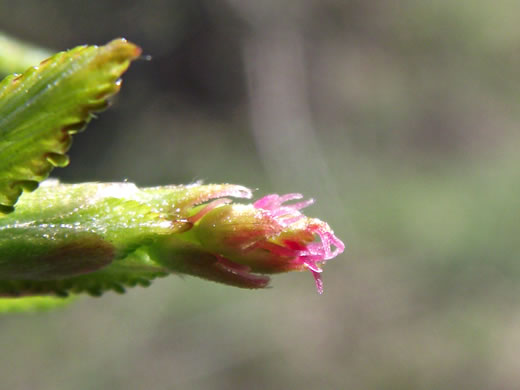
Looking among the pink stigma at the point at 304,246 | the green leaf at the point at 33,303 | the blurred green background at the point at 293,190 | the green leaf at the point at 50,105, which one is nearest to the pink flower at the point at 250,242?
the pink stigma at the point at 304,246

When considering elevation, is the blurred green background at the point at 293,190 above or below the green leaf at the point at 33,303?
above

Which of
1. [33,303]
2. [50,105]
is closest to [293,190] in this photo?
[33,303]

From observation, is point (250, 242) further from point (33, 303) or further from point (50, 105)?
point (33, 303)

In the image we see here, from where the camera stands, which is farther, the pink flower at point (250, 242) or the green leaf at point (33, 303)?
the green leaf at point (33, 303)

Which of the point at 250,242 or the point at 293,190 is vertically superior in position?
the point at 293,190

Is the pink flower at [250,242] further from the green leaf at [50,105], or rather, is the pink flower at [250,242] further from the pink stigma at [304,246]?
the green leaf at [50,105]

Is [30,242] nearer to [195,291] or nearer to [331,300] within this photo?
[195,291]

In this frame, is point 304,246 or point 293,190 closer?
point 304,246
